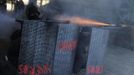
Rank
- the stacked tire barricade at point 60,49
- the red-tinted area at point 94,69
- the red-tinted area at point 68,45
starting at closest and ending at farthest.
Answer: the stacked tire barricade at point 60,49, the red-tinted area at point 68,45, the red-tinted area at point 94,69

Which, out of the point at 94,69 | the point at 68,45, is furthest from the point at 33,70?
the point at 94,69


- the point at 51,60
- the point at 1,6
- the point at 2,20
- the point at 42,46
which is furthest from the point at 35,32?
the point at 1,6

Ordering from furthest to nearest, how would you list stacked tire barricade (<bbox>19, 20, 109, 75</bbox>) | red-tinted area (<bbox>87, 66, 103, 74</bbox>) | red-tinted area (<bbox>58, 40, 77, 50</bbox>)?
1. red-tinted area (<bbox>87, 66, 103, 74</bbox>)
2. red-tinted area (<bbox>58, 40, 77, 50</bbox>)
3. stacked tire barricade (<bbox>19, 20, 109, 75</bbox>)

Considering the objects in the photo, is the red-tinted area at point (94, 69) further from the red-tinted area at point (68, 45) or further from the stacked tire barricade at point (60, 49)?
the red-tinted area at point (68, 45)

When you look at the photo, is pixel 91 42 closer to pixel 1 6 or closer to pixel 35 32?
pixel 35 32

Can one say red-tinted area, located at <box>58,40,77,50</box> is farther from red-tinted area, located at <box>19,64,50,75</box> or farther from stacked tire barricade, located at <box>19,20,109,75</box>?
red-tinted area, located at <box>19,64,50,75</box>

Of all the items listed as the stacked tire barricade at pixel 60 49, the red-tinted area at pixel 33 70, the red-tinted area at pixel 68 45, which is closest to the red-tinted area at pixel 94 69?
the stacked tire barricade at pixel 60 49

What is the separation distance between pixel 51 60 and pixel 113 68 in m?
2.26

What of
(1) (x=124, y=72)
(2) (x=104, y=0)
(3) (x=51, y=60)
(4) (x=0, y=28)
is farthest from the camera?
(2) (x=104, y=0)

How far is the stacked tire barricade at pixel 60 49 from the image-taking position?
4.50 metres

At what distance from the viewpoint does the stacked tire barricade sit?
450 centimetres

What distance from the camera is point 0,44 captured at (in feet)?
17.2

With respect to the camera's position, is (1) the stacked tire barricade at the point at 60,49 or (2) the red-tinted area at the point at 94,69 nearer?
(1) the stacked tire barricade at the point at 60,49

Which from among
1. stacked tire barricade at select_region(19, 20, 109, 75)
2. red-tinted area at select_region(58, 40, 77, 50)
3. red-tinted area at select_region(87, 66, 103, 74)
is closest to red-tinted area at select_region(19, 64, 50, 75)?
stacked tire barricade at select_region(19, 20, 109, 75)
